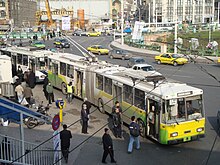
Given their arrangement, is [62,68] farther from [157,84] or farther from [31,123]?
[157,84]

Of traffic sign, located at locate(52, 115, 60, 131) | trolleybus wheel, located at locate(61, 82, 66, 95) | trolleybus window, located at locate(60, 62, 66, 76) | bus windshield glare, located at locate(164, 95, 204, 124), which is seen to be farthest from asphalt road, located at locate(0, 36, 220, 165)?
trolleybus window, located at locate(60, 62, 66, 76)

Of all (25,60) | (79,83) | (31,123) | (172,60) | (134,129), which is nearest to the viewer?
(134,129)

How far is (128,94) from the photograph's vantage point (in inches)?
605

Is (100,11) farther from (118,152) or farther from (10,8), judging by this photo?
(118,152)

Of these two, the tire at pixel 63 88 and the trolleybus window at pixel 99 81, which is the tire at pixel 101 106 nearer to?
the trolleybus window at pixel 99 81

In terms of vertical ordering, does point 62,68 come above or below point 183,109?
above

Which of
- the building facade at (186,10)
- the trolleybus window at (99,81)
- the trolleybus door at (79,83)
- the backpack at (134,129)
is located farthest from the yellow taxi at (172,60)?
the building facade at (186,10)

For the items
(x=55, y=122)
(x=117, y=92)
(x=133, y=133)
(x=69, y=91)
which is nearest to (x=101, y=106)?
(x=117, y=92)

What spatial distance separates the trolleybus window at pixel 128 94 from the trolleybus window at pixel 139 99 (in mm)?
402

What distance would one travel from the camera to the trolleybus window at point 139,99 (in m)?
14.2

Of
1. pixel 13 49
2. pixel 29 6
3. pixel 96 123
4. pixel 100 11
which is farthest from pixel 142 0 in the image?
pixel 96 123

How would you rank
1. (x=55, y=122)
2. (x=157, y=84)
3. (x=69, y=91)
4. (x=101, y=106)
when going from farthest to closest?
1. (x=69, y=91)
2. (x=101, y=106)
3. (x=157, y=84)
4. (x=55, y=122)

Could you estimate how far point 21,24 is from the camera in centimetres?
11900

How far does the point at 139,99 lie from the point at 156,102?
130cm
